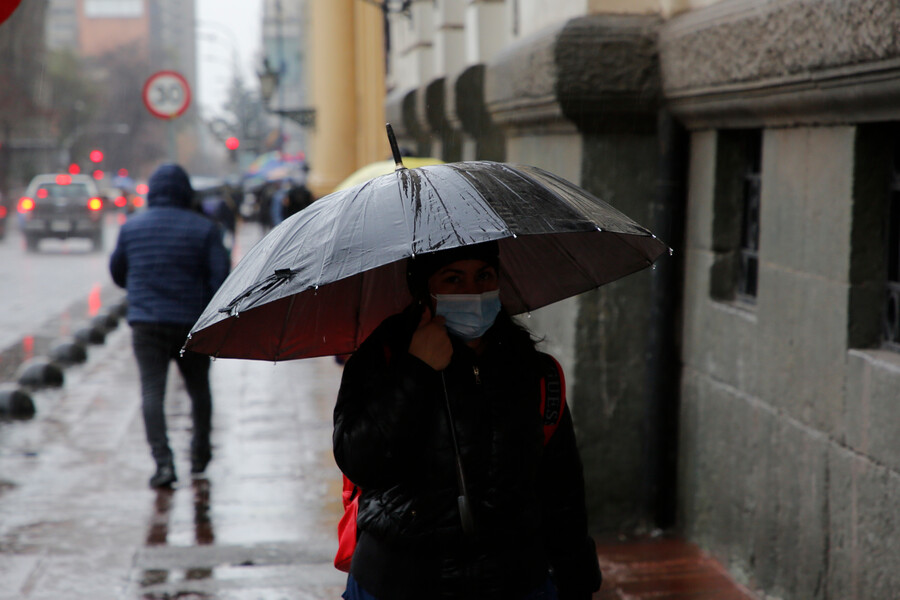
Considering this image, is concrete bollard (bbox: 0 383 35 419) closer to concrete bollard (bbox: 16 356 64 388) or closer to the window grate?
concrete bollard (bbox: 16 356 64 388)

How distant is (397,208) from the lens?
266 centimetres

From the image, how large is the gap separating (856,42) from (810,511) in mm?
1744

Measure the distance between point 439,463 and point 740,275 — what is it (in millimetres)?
3262

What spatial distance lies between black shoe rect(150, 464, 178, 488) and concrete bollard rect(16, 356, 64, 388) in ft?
14.3

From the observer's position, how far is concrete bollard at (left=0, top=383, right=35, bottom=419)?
980 centimetres

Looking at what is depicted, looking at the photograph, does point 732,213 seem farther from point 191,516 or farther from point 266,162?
point 266,162

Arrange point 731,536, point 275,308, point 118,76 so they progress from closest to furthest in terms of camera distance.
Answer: point 275,308 → point 731,536 → point 118,76

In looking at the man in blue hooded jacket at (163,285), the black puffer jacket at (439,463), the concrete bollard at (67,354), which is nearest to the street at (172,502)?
the man in blue hooded jacket at (163,285)

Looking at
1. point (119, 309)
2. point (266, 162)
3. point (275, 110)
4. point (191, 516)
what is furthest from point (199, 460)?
point (266, 162)

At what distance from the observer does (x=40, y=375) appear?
1125cm

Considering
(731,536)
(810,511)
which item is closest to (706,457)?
(731,536)

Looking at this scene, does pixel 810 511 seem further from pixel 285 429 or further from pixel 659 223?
pixel 285 429

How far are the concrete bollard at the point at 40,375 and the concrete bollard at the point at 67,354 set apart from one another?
115 cm

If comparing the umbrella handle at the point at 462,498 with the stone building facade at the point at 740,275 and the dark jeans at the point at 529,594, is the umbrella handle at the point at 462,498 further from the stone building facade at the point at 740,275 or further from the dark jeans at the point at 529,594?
the stone building facade at the point at 740,275
